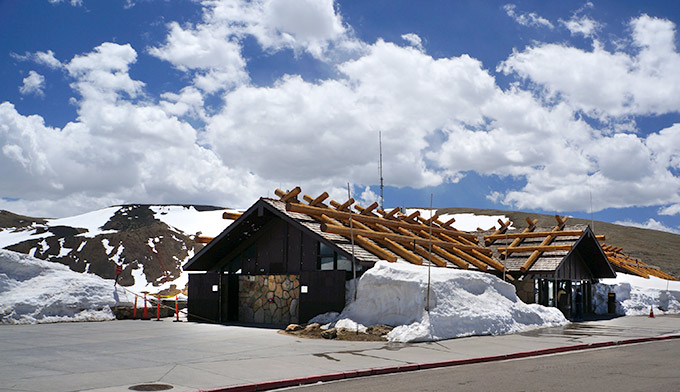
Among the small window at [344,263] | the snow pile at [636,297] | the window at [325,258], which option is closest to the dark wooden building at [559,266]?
the snow pile at [636,297]

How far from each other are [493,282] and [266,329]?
7.93 metres

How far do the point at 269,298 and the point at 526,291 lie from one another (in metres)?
10.8

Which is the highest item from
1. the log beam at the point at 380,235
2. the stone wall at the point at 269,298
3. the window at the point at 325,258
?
the log beam at the point at 380,235

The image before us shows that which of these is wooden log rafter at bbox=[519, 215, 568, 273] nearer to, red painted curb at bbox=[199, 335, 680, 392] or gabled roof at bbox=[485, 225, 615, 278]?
gabled roof at bbox=[485, 225, 615, 278]

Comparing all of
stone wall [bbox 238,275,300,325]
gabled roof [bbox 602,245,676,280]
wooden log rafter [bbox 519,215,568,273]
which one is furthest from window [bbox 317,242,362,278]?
gabled roof [bbox 602,245,676,280]

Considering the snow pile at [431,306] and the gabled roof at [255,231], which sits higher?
the gabled roof at [255,231]

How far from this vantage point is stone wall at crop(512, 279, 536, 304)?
82.4 feet

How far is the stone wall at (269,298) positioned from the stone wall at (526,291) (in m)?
9.68

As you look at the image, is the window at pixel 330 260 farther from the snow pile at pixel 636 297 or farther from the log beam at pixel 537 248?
the snow pile at pixel 636 297

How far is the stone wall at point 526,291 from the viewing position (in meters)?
25.1

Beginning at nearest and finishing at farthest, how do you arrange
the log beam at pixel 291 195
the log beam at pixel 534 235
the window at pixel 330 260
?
the window at pixel 330 260 < the log beam at pixel 291 195 < the log beam at pixel 534 235

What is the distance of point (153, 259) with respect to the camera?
236ft

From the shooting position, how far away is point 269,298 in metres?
23.5

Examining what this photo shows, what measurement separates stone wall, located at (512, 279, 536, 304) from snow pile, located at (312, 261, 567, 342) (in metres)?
4.98
